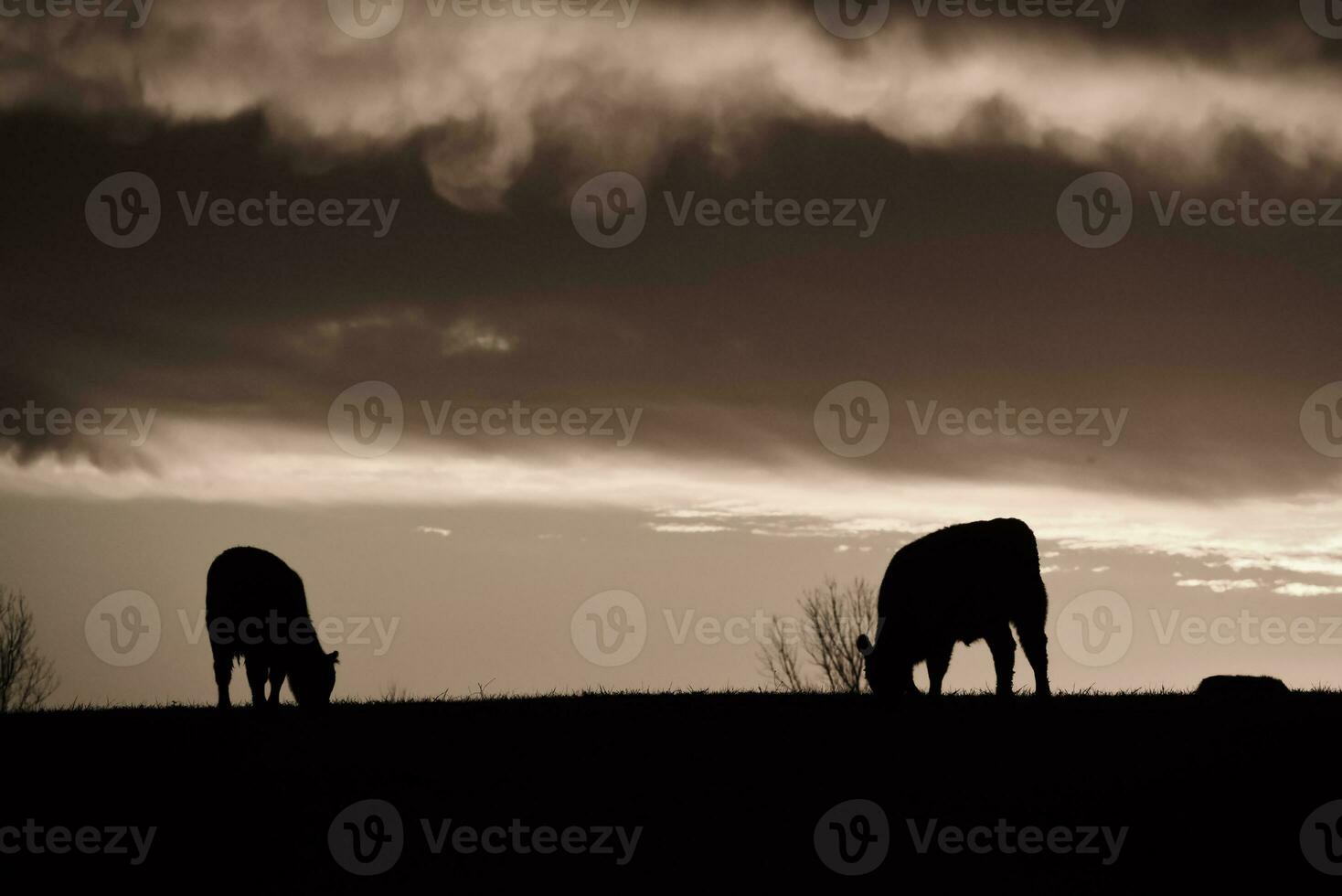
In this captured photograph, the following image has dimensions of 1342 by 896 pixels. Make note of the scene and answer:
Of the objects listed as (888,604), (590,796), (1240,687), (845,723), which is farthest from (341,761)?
(1240,687)

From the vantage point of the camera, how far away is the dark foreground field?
489 inches

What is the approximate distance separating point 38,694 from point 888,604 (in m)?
43.8

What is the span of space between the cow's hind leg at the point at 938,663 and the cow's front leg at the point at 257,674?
11433 mm

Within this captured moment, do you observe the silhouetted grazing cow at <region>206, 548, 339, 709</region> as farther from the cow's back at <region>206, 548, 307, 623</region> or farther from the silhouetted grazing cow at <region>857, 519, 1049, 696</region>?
the silhouetted grazing cow at <region>857, 519, 1049, 696</region>

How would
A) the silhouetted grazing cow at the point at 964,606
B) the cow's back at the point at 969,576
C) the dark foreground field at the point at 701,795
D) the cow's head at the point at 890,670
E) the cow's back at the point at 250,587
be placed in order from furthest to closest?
the cow's back at the point at 250,587
the cow's head at the point at 890,670
the cow's back at the point at 969,576
the silhouetted grazing cow at the point at 964,606
the dark foreground field at the point at 701,795

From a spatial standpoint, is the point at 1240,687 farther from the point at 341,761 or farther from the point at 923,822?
the point at 341,761

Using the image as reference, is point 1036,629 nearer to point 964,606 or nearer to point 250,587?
point 964,606

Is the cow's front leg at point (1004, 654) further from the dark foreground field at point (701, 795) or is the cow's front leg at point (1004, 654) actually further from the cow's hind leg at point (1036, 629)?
the dark foreground field at point (701, 795)

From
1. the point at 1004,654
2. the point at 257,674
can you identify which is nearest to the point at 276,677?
the point at 257,674

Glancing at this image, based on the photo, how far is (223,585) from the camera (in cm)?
2470

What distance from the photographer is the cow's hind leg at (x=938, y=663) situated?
21.7 meters

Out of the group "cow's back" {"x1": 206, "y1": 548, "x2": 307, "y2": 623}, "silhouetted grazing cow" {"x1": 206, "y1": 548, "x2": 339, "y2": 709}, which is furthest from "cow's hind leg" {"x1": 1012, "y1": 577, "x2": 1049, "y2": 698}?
"cow's back" {"x1": 206, "y1": 548, "x2": 307, "y2": 623}

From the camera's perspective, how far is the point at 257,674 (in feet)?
77.2

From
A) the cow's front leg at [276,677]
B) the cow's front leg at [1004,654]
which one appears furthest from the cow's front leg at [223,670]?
the cow's front leg at [1004,654]
